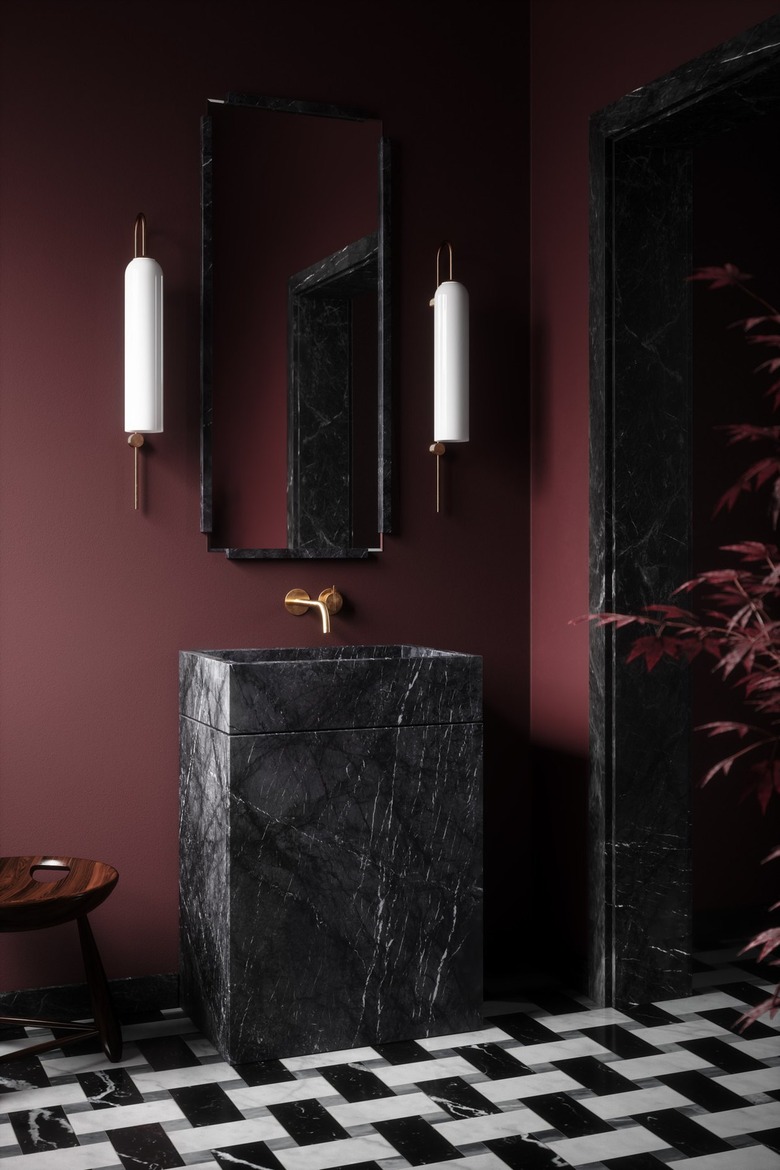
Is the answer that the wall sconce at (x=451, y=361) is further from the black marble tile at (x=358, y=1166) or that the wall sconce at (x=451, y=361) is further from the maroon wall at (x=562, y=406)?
the black marble tile at (x=358, y=1166)

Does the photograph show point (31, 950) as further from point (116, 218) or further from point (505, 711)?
point (116, 218)

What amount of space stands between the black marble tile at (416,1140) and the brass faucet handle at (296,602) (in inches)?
50.5

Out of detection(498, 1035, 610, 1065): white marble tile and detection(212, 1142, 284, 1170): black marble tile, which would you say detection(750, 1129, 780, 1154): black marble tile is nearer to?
detection(498, 1035, 610, 1065): white marble tile

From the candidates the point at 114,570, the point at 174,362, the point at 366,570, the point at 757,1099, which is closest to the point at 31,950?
the point at 114,570

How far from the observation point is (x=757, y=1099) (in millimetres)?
2598

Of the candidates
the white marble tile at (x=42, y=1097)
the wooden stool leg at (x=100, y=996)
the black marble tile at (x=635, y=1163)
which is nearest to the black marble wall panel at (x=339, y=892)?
the wooden stool leg at (x=100, y=996)

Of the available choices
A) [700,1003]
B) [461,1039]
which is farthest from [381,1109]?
[700,1003]

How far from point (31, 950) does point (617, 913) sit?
4.75ft

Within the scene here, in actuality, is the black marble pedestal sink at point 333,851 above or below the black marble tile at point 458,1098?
above

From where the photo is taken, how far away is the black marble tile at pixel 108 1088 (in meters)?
2.58

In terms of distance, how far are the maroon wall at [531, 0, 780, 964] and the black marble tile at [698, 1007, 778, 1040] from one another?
37 centimetres

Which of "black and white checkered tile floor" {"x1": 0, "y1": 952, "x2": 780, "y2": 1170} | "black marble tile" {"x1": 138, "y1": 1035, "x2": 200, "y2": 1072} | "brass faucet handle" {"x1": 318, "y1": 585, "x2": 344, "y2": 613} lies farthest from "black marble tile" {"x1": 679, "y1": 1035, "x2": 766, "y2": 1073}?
"brass faucet handle" {"x1": 318, "y1": 585, "x2": 344, "y2": 613}

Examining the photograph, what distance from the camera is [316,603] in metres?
3.25

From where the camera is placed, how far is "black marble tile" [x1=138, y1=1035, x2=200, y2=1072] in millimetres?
2781
